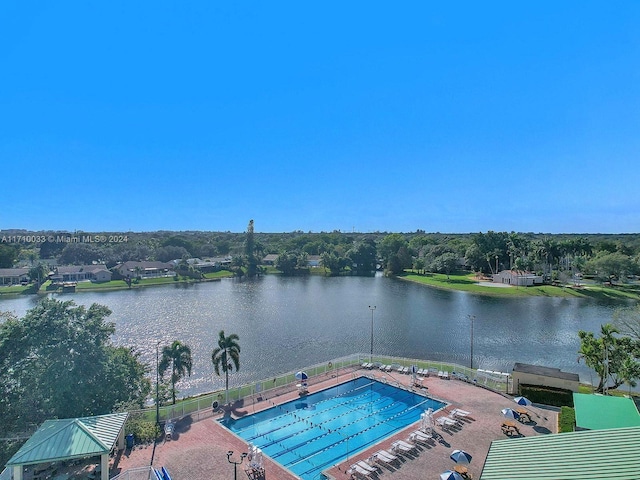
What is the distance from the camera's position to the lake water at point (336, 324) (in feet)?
130

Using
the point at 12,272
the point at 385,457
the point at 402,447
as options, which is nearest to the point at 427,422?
the point at 402,447

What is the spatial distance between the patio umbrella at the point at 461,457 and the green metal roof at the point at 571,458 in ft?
22.1

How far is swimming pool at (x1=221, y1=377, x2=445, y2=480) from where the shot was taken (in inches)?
817

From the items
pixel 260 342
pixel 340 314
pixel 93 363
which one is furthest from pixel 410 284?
pixel 93 363

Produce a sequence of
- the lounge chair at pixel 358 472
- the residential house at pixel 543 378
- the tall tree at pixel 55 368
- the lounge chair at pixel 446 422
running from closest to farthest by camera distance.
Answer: the lounge chair at pixel 358 472, the tall tree at pixel 55 368, the lounge chair at pixel 446 422, the residential house at pixel 543 378

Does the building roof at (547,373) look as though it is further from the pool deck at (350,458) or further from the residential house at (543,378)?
the pool deck at (350,458)

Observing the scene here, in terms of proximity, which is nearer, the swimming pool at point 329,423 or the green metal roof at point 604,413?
the green metal roof at point 604,413

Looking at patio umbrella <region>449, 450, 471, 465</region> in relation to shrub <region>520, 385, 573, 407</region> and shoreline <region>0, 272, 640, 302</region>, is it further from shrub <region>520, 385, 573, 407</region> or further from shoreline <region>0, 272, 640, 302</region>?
shoreline <region>0, 272, 640, 302</region>

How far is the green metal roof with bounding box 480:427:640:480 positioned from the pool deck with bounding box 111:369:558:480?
24.5 feet

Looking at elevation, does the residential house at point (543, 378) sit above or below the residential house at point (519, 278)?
below

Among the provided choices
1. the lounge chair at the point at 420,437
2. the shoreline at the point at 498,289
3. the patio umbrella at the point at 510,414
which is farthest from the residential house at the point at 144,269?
the patio umbrella at the point at 510,414

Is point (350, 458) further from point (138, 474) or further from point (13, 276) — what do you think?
point (13, 276)

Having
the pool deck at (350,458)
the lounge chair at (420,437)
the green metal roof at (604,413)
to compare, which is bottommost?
the pool deck at (350,458)

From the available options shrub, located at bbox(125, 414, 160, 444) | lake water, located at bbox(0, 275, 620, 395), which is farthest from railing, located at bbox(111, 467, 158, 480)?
lake water, located at bbox(0, 275, 620, 395)
